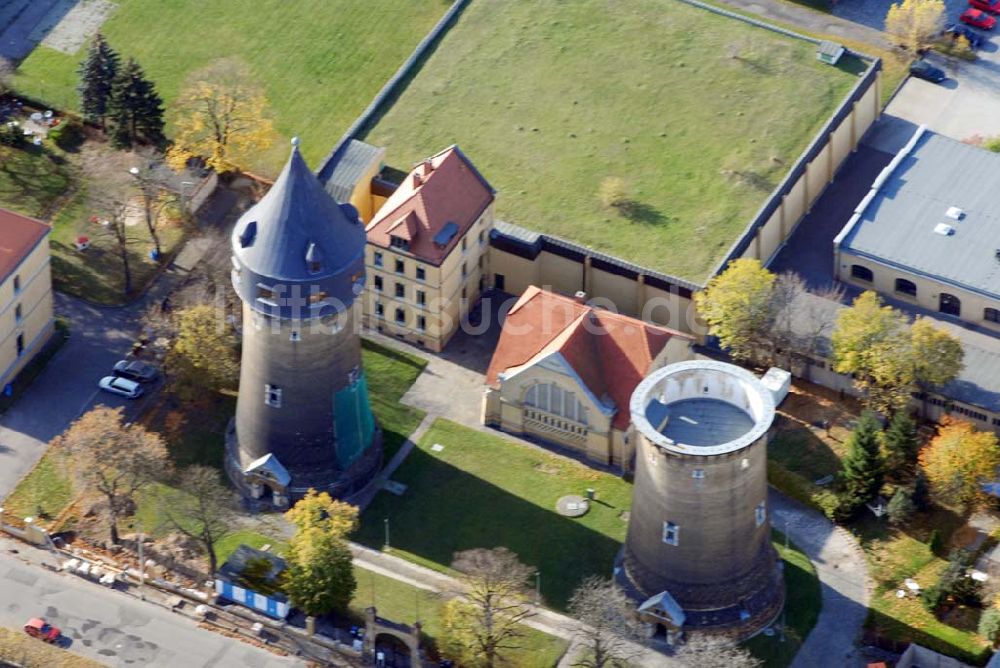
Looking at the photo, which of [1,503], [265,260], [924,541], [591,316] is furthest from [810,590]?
[1,503]

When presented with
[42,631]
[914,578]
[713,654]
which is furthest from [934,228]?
[42,631]

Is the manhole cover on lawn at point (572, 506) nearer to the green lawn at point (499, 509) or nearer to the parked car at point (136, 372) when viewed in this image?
the green lawn at point (499, 509)

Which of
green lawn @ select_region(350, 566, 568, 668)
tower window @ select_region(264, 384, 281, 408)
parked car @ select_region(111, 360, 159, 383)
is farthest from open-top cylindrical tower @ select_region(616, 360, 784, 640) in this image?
parked car @ select_region(111, 360, 159, 383)

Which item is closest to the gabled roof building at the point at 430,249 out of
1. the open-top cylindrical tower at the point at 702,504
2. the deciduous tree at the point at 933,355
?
the open-top cylindrical tower at the point at 702,504

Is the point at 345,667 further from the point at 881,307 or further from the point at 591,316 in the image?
the point at 881,307

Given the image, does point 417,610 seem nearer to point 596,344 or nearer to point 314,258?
point 596,344
